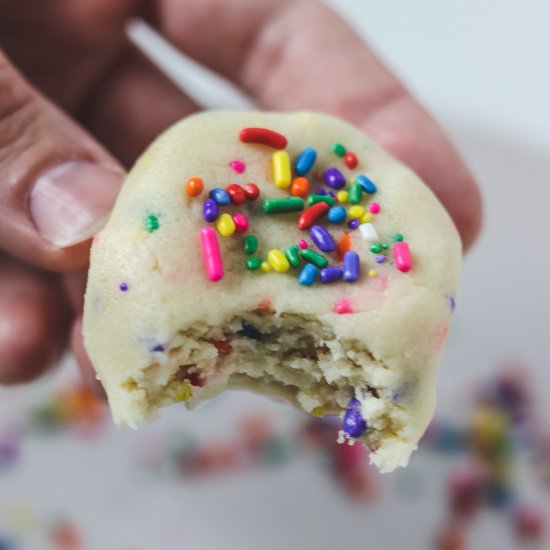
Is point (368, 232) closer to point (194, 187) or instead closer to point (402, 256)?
point (402, 256)

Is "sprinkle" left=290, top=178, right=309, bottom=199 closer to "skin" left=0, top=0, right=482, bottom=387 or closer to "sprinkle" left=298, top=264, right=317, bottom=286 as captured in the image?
"sprinkle" left=298, top=264, right=317, bottom=286

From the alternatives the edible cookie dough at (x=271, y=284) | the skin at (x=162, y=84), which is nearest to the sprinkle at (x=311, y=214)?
the edible cookie dough at (x=271, y=284)

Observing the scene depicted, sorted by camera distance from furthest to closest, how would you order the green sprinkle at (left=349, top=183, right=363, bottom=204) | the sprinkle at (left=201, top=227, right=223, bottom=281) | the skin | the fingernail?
the skin → the fingernail → the green sprinkle at (left=349, top=183, right=363, bottom=204) → the sprinkle at (left=201, top=227, right=223, bottom=281)

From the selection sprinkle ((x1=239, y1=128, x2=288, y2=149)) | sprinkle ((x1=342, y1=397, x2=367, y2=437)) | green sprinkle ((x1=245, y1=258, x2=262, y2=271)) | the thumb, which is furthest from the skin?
sprinkle ((x1=342, y1=397, x2=367, y2=437))

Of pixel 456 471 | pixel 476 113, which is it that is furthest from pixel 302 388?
pixel 476 113

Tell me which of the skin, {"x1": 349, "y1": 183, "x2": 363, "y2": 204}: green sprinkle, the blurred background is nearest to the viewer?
{"x1": 349, "y1": 183, "x2": 363, "y2": 204}: green sprinkle

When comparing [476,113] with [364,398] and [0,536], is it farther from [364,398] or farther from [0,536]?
[0,536]
